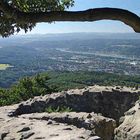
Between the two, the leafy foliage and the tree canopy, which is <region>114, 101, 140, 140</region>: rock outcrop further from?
the leafy foliage

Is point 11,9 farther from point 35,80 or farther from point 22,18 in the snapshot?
point 35,80

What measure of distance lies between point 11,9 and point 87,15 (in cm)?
206

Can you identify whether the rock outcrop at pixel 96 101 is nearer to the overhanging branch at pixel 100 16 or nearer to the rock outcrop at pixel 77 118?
the rock outcrop at pixel 77 118

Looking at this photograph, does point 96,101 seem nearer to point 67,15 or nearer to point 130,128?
point 130,128

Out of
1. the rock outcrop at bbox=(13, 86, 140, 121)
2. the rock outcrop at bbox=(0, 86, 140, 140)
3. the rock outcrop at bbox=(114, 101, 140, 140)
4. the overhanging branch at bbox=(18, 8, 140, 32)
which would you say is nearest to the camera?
the overhanging branch at bbox=(18, 8, 140, 32)

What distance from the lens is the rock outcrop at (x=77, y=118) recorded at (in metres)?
15.0

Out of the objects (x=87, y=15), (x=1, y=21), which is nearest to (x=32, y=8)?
(x=1, y=21)

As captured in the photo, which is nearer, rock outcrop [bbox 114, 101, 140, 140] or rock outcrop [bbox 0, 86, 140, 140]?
rock outcrop [bbox 114, 101, 140, 140]

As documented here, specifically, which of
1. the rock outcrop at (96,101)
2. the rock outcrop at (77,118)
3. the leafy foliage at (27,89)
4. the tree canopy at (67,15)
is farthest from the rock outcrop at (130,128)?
the leafy foliage at (27,89)

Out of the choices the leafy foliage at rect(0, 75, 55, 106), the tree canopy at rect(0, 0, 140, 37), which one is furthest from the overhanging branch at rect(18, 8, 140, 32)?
the leafy foliage at rect(0, 75, 55, 106)

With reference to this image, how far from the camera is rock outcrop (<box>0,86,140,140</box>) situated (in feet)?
49.3

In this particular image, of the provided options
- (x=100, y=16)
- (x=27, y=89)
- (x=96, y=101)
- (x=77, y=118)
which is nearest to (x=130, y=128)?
(x=77, y=118)

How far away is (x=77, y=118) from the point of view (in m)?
→ 20.4

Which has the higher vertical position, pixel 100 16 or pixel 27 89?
pixel 100 16
